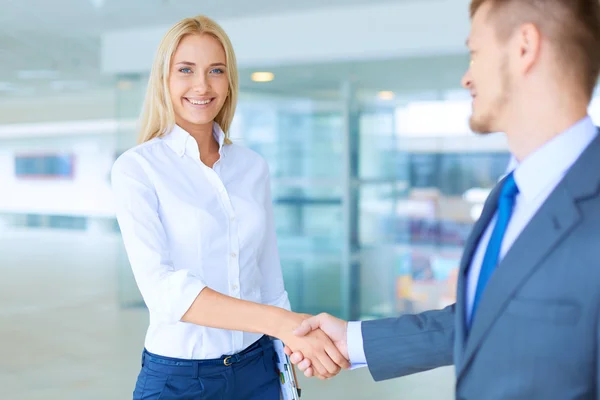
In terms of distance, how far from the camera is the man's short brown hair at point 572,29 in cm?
118

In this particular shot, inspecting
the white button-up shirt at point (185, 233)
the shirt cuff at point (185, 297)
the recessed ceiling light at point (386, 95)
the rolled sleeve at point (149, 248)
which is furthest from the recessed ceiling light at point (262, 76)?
the shirt cuff at point (185, 297)

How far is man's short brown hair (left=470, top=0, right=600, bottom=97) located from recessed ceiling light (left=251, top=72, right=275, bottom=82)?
6.15 metres

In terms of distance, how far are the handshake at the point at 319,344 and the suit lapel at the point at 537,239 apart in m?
0.90

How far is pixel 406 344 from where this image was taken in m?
1.68

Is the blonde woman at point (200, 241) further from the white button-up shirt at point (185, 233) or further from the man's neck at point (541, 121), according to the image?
the man's neck at point (541, 121)

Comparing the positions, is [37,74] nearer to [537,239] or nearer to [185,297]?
[185,297]

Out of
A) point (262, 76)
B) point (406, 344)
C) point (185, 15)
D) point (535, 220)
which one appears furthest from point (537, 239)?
point (262, 76)

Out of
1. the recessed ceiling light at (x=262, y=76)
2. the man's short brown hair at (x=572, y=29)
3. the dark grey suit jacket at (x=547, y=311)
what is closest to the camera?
the dark grey suit jacket at (x=547, y=311)

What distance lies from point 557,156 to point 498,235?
16cm

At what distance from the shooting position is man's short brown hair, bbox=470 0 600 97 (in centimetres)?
118

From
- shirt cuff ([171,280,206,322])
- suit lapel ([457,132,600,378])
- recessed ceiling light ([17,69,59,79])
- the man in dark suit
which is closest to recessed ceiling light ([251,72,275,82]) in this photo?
recessed ceiling light ([17,69,59,79])

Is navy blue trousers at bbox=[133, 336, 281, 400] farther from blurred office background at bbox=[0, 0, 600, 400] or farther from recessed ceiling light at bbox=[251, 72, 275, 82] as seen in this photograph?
recessed ceiling light at bbox=[251, 72, 275, 82]

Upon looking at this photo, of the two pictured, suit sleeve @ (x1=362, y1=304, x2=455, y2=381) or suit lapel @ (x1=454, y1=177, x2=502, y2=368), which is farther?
suit sleeve @ (x1=362, y1=304, x2=455, y2=381)

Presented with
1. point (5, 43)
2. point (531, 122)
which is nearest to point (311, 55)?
point (5, 43)
